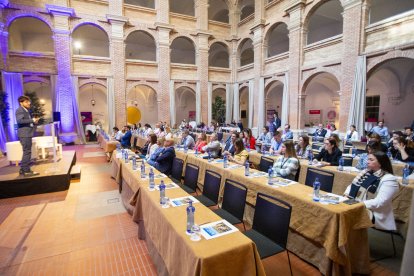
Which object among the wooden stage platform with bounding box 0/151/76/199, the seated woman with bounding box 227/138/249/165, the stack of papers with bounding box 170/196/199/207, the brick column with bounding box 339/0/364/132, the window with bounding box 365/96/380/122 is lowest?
the wooden stage platform with bounding box 0/151/76/199

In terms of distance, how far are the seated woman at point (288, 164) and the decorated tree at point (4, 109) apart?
1246 centimetres

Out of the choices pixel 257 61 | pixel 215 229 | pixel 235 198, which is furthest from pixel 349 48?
pixel 215 229

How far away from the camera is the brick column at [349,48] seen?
9891mm

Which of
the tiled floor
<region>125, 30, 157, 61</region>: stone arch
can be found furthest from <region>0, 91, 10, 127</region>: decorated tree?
<region>125, 30, 157, 61</region>: stone arch

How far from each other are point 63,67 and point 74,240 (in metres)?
13.0

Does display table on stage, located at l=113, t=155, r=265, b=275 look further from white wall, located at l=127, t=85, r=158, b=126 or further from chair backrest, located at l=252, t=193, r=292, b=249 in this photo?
white wall, located at l=127, t=85, r=158, b=126

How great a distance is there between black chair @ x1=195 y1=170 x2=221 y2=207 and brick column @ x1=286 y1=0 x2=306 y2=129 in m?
10.3

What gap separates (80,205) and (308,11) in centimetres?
1286

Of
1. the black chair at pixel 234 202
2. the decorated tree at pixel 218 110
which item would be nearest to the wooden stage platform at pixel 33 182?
the black chair at pixel 234 202

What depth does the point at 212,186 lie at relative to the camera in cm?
389

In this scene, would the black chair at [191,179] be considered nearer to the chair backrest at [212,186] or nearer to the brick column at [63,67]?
the chair backrest at [212,186]

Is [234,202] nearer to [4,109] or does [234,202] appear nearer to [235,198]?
[235,198]

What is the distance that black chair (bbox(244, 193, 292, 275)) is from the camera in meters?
2.52

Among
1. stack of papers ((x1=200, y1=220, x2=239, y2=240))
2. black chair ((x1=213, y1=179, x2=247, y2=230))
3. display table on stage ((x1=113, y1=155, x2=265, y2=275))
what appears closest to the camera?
display table on stage ((x1=113, y1=155, x2=265, y2=275))
